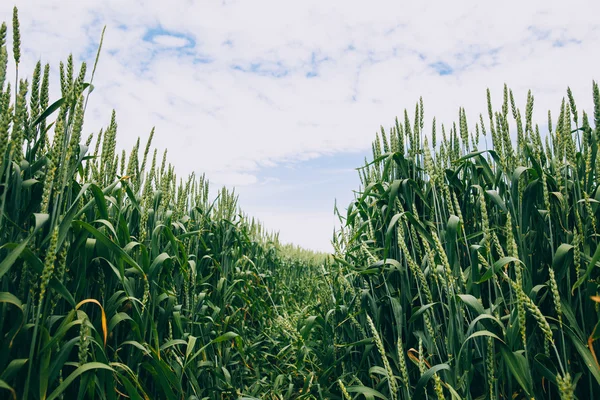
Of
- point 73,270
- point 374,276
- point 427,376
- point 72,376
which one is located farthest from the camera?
point 374,276

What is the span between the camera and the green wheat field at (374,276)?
1253 mm

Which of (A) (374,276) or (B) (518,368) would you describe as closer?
(B) (518,368)

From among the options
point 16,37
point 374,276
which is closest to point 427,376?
point 374,276

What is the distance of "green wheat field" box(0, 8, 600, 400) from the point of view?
1.25 m

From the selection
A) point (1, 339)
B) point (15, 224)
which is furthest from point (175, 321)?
point (15, 224)

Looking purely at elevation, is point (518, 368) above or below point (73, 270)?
below

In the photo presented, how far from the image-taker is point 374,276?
237cm

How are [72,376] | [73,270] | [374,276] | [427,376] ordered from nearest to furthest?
[72,376]
[427,376]
[73,270]
[374,276]

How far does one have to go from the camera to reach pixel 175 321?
6.68 ft

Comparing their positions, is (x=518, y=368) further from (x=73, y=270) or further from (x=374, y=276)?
(x=73, y=270)

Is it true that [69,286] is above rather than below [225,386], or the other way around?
above

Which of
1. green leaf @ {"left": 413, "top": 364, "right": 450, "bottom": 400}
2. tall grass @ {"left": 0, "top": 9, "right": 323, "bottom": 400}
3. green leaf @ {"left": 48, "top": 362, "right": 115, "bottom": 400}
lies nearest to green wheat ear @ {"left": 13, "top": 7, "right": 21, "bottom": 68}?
tall grass @ {"left": 0, "top": 9, "right": 323, "bottom": 400}

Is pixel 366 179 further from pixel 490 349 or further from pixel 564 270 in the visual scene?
pixel 490 349

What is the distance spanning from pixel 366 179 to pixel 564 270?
1848 millimetres
